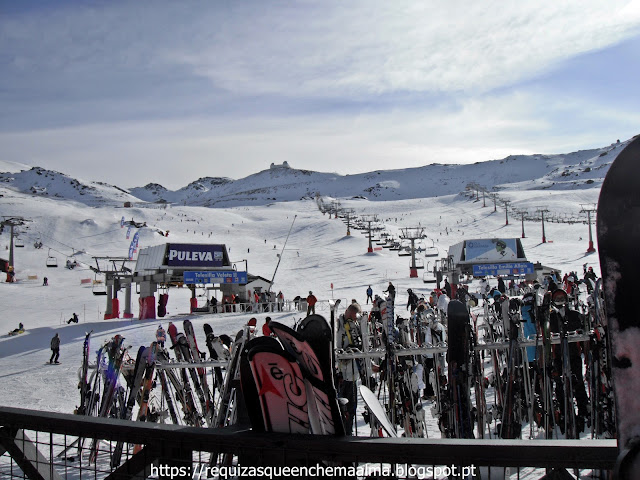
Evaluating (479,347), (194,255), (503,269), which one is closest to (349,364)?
(479,347)

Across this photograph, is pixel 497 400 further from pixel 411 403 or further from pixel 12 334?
pixel 12 334

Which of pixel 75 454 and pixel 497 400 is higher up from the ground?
pixel 497 400

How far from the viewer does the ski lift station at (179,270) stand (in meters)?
23.3

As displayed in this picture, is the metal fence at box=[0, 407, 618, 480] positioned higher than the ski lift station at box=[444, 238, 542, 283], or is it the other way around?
the metal fence at box=[0, 407, 618, 480]

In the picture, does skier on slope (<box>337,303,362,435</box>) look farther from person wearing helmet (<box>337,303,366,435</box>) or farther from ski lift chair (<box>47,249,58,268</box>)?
ski lift chair (<box>47,249,58,268</box>)

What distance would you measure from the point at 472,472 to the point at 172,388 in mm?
6185

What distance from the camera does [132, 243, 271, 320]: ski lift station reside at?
23.3 metres

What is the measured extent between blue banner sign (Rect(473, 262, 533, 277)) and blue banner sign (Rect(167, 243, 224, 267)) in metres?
12.7

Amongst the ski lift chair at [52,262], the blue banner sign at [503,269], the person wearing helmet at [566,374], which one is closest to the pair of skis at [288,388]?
the person wearing helmet at [566,374]

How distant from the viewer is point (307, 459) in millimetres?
2453

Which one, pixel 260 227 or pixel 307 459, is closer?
pixel 307 459

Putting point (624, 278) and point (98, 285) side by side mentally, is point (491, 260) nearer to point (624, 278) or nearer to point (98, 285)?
point (98, 285)

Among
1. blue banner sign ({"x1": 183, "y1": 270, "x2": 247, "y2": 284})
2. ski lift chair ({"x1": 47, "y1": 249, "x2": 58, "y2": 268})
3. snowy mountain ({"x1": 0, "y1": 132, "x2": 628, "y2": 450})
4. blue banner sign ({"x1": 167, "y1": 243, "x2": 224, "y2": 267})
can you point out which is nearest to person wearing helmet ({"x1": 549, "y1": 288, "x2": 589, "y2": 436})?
snowy mountain ({"x1": 0, "y1": 132, "x2": 628, "y2": 450})

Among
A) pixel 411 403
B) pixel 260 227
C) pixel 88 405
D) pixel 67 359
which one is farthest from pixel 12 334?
pixel 260 227
